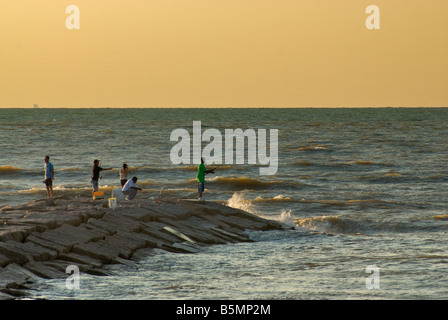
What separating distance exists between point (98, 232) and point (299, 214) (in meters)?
12.3

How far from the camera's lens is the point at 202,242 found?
745 inches

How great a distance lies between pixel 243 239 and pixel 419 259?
5277mm

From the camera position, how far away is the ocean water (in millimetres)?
13727

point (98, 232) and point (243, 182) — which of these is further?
point (243, 182)

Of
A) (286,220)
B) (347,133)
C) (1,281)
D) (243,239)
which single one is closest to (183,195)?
(286,220)

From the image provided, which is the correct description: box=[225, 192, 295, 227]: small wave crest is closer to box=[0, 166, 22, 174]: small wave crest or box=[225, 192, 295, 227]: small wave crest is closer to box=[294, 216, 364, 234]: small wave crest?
box=[294, 216, 364, 234]: small wave crest

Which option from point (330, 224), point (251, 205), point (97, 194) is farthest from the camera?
point (251, 205)

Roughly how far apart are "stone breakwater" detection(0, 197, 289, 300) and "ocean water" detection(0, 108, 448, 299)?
0.57 meters

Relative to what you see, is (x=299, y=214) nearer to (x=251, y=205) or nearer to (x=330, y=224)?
(x=251, y=205)

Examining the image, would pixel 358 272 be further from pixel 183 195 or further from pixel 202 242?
pixel 183 195

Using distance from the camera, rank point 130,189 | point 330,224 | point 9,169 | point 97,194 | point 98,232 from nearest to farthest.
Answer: point 98,232 → point 97,194 → point 130,189 → point 330,224 → point 9,169

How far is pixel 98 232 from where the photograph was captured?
1712 cm

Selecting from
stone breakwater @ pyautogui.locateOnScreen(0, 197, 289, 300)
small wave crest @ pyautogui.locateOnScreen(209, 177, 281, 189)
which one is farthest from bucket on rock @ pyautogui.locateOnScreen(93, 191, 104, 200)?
small wave crest @ pyautogui.locateOnScreen(209, 177, 281, 189)

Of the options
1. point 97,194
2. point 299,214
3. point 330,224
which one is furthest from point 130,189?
point 299,214
